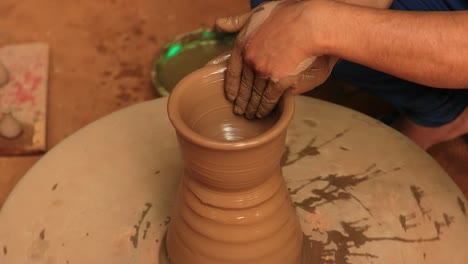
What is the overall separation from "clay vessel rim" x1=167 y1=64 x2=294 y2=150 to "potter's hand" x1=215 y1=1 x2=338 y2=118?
0.03 meters

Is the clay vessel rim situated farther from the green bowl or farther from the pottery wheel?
the green bowl

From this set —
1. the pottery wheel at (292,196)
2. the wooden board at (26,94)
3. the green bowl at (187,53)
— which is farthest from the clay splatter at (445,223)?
the wooden board at (26,94)

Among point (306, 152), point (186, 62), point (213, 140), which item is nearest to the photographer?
point (213, 140)

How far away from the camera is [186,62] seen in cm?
221

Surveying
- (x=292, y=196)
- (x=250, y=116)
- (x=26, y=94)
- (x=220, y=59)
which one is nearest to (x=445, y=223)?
(x=292, y=196)

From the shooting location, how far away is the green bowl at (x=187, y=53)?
215 centimetres

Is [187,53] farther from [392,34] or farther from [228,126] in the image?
[392,34]

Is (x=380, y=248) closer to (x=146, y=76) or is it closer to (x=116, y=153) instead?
(x=116, y=153)

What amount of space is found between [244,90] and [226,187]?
0.65 feet

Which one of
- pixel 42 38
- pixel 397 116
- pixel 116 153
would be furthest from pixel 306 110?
pixel 42 38

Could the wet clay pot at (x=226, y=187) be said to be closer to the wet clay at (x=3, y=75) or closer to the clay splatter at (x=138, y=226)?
the clay splatter at (x=138, y=226)

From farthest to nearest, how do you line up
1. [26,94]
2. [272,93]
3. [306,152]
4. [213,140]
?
[26,94] < [306,152] < [272,93] < [213,140]

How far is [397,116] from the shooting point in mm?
1978

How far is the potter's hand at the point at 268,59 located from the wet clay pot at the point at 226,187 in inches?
1.1
